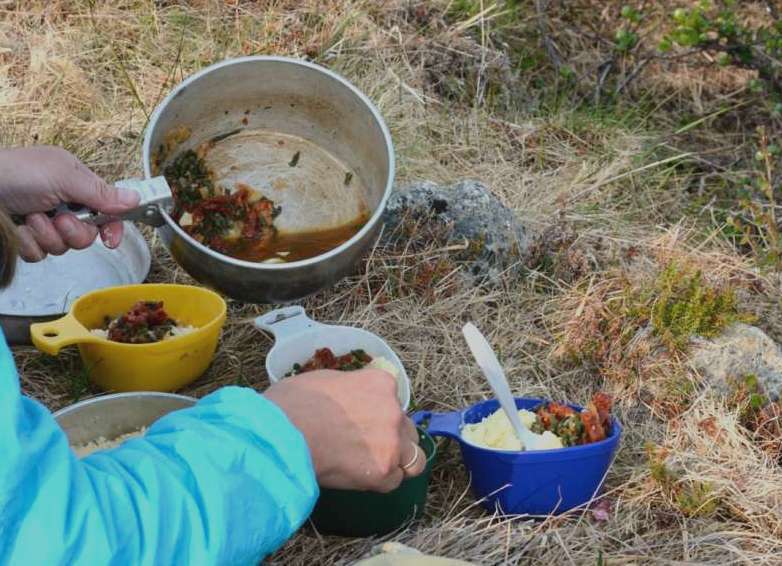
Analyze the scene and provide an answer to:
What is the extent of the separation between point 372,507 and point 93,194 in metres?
0.81

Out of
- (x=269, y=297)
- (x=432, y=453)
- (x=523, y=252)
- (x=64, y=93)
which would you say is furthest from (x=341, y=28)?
(x=432, y=453)

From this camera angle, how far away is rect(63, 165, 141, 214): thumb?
1962 mm

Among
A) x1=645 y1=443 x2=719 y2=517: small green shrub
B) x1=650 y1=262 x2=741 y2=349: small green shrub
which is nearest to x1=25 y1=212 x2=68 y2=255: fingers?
x1=645 y1=443 x2=719 y2=517: small green shrub

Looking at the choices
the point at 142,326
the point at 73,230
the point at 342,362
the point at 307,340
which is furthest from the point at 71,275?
the point at 342,362

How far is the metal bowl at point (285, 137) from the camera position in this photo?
2.31 metres

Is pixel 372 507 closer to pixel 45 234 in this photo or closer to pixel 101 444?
pixel 101 444

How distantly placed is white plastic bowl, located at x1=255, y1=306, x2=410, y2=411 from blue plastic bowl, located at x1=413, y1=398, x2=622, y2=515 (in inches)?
10.7

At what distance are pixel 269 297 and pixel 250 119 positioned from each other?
0.55 metres

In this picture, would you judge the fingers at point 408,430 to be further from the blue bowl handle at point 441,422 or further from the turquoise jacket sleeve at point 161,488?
the blue bowl handle at point 441,422

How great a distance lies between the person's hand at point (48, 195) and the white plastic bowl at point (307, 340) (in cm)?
45

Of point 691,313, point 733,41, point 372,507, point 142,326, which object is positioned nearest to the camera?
point 372,507

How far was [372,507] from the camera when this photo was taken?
184cm

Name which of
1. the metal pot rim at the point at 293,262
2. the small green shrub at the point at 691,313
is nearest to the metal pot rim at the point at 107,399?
the metal pot rim at the point at 293,262

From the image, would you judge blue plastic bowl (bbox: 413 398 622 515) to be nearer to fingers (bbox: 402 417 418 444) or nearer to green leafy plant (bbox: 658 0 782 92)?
fingers (bbox: 402 417 418 444)
